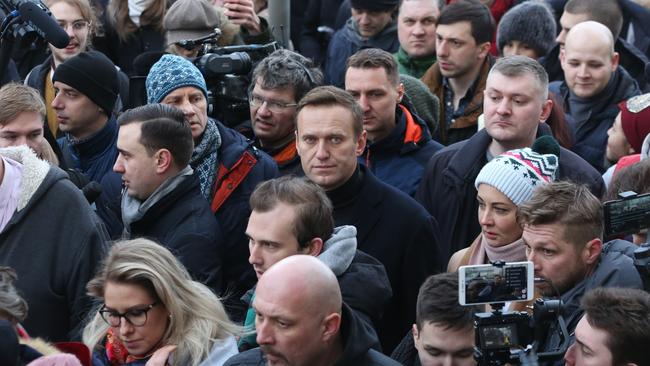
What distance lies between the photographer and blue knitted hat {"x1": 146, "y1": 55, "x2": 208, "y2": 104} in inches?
261

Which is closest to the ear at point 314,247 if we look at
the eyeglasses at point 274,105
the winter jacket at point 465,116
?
the eyeglasses at point 274,105

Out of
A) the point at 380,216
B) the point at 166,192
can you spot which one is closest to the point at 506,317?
the point at 380,216

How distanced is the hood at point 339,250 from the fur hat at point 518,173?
0.87 m

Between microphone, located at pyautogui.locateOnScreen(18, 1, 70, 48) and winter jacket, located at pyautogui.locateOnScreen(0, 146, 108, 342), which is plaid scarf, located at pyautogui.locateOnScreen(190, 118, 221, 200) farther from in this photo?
microphone, located at pyautogui.locateOnScreen(18, 1, 70, 48)

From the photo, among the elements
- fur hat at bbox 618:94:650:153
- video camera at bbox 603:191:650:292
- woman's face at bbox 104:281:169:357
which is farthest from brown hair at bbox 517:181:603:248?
fur hat at bbox 618:94:650:153

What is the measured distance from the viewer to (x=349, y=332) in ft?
14.4

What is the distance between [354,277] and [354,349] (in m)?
0.67

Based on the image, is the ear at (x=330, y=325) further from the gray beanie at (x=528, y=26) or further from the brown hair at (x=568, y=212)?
the gray beanie at (x=528, y=26)

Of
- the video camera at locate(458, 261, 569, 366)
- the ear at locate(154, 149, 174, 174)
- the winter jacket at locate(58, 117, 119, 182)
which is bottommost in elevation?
the winter jacket at locate(58, 117, 119, 182)

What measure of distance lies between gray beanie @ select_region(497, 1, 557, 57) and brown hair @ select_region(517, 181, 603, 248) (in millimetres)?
3491

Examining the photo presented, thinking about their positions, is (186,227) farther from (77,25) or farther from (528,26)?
(528,26)

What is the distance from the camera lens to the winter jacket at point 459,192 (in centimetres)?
633

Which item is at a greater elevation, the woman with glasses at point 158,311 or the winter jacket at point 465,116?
the woman with glasses at point 158,311

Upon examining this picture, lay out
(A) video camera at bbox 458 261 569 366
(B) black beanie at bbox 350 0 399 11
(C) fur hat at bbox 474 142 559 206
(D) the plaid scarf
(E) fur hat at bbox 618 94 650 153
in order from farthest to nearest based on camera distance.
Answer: (B) black beanie at bbox 350 0 399 11 → (E) fur hat at bbox 618 94 650 153 → (D) the plaid scarf → (C) fur hat at bbox 474 142 559 206 → (A) video camera at bbox 458 261 569 366
